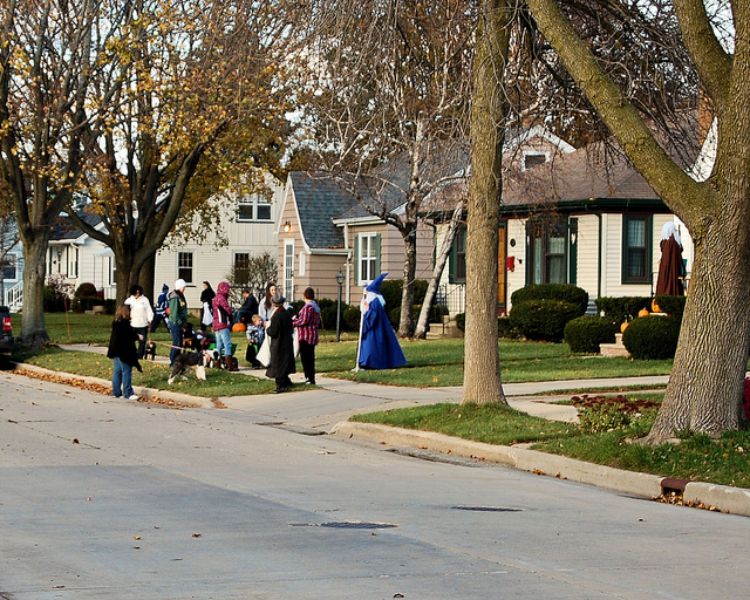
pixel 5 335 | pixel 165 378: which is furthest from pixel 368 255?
pixel 165 378

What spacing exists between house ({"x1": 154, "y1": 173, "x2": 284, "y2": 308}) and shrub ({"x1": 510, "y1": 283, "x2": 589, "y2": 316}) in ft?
98.9

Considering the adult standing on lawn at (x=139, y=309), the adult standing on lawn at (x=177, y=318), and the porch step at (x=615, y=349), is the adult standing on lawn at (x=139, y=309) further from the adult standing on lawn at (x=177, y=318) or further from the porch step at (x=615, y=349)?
the porch step at (x=615, y=349)

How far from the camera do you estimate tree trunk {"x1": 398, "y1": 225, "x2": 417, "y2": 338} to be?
1442 inches

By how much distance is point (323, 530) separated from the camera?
1004cm

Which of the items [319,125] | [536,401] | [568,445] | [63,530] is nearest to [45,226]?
[319,125]

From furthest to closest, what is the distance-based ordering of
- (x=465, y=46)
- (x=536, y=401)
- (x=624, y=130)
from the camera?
1. (x=536, y=401)
2. (x=465, y=46)
3. (x=624, y=130)

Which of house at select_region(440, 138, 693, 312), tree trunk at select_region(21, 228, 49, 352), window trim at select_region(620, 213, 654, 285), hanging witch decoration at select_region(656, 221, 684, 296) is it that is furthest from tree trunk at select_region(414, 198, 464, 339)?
tree trunk at select_region(21, 228, 49, 352)

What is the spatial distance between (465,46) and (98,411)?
7.76 meters

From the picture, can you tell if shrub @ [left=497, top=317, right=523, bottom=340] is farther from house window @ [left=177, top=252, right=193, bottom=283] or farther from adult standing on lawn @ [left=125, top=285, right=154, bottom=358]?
house window @ [left=177, top=252, right=193, bottom=283]

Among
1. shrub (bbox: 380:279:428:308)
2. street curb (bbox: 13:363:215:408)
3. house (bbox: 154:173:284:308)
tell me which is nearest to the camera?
street curb (bbox: 13:363:215:408)

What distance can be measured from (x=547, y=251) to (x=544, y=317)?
424 centimetres

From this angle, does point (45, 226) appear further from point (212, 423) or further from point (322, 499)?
point (322, 499)

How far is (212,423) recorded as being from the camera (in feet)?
63.1

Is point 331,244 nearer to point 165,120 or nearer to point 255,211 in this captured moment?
point 255,211
